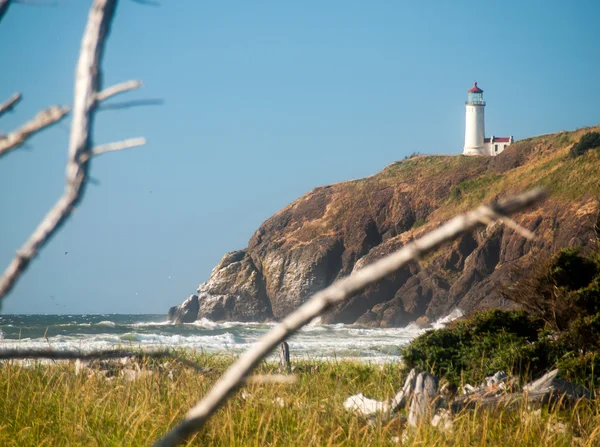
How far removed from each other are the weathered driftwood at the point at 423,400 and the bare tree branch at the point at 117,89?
432cm

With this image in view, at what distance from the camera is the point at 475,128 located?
70750mm

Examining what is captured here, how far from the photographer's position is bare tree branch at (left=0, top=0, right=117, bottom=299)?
95cm

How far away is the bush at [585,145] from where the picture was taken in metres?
49.3

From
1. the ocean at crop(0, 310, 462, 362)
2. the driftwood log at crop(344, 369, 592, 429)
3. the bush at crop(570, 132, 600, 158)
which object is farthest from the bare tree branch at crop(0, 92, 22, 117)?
the bush at crop(570, 132, 600, 158)

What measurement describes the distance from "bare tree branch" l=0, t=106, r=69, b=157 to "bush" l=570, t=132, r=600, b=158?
5285 cm

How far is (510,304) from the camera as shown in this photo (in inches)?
1267

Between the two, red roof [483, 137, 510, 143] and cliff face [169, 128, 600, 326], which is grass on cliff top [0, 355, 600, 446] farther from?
Result: red roof [483, 137, 510, 143]

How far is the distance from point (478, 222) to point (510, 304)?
109 feet

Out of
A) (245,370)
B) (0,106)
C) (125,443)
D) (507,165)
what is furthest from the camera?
→ (507,165)

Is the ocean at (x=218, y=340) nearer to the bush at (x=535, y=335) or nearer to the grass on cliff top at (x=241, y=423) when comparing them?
the grass on cliff top at (x=241, y=423)

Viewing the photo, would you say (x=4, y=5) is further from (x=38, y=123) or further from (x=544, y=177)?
(x=544, y=177)

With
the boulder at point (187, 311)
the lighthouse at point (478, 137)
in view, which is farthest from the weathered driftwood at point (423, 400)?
the lighthouse at point (478, 137)

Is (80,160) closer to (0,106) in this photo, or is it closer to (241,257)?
(0,106)

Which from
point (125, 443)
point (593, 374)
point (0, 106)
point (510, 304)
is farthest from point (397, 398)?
point (510, 304)
